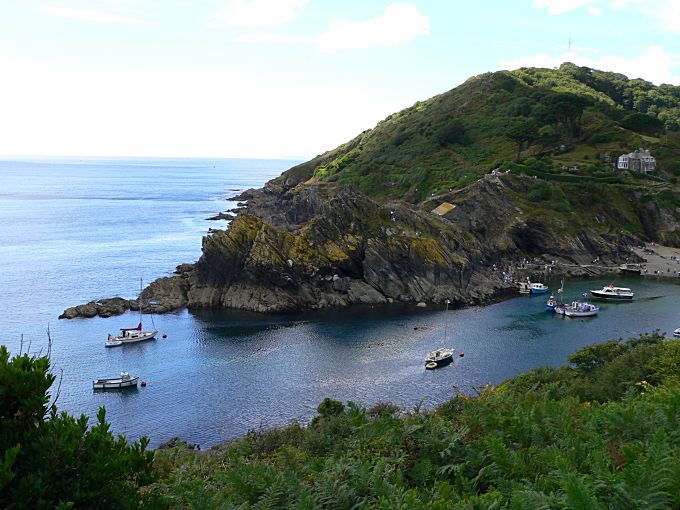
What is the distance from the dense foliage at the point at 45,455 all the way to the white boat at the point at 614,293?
95264mm

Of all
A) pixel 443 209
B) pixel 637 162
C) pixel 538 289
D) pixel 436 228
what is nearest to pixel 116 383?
pixel 436 228

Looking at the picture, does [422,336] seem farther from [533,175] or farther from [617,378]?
[533,175]

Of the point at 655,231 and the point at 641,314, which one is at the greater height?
the point at 655,231

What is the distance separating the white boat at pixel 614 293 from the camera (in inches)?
3696

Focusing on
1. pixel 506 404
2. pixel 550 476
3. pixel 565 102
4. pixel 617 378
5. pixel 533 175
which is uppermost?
pixel 565 102

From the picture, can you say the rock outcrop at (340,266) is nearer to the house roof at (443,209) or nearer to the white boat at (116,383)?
the house roof at (443,209)

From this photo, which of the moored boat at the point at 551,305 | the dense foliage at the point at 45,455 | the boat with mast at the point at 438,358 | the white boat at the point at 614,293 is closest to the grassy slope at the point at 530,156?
the white boat at the point at 614,293

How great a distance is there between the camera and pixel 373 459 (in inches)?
679

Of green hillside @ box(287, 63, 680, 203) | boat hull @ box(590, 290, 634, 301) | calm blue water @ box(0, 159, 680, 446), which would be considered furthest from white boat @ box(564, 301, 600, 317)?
green hillside @ box(287, 63, 680, 203)

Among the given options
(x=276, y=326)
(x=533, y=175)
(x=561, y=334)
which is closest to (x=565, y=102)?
(x=533, y=175)

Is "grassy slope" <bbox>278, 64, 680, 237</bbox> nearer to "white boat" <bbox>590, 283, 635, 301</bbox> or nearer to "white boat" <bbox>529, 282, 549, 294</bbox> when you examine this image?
"white boat" <bbox>529, 282, 549, 294</bbox>

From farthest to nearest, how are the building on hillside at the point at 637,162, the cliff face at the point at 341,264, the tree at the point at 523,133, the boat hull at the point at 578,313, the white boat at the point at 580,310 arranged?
the tree at the point at 523,133
the building on hillside at the point at 637,162
the cliff face at the point at 341,264
the white boat at the point at 580,310
the boat hull at the point at 578,313

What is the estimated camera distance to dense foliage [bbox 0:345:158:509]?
11.0 meters

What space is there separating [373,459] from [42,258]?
12201cm
